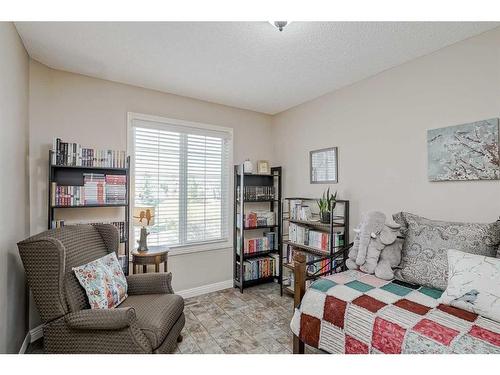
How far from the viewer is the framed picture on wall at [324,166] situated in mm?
3133

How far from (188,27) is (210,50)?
1.09ft

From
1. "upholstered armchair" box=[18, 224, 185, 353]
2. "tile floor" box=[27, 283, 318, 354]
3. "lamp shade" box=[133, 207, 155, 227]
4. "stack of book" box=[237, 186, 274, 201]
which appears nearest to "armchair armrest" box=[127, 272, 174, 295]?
"upholstered armchair" box=[18, 224, 185, 353]

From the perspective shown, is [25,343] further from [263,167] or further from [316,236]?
[263,167]

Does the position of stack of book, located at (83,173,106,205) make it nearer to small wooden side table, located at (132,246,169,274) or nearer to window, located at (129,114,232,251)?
window, located at (129,114,232,251)

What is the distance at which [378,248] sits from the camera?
214cm

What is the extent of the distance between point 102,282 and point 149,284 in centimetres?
43

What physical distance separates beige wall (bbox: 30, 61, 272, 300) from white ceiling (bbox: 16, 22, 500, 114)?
0.55ft

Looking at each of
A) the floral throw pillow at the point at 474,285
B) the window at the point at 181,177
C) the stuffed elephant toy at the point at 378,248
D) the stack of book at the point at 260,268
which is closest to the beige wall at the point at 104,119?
the window at the point at 181,177

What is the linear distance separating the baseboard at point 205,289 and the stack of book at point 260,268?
0.99ft

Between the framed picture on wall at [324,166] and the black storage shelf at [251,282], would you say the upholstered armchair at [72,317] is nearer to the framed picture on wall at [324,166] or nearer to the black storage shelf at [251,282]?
the black storage shelf at [251,282]

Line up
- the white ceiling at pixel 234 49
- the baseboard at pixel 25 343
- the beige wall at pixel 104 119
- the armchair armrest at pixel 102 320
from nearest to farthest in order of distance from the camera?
1. the armchair armrest at pixel 102 320
2. the white ceiling at pixel 234 49
3. the baseboard at pixel 25 343
4. the beige wall at pixel 104 119

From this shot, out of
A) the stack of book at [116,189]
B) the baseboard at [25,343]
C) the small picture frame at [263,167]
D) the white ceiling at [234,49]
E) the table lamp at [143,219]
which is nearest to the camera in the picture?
the white ceiling at [234,49]

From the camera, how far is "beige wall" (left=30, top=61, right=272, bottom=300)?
2.47 meters
